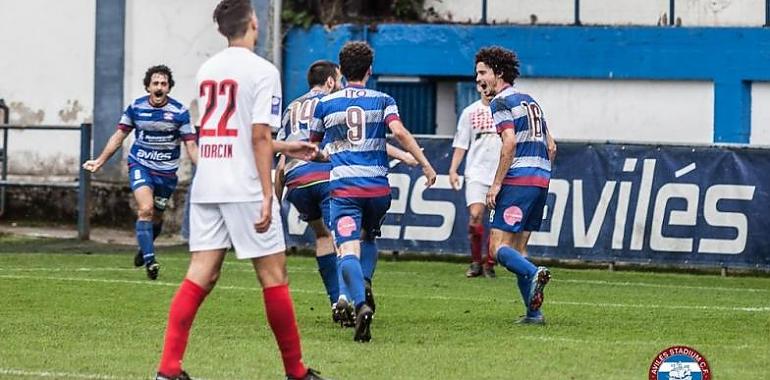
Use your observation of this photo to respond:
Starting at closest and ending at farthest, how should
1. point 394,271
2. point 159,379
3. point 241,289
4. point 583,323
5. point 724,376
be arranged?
point 159,379
point 724,376
point 583,323
point 241,289
point 394,271

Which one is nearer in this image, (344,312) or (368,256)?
(344,312)

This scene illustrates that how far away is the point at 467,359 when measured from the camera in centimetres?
1078

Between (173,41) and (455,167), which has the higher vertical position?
(173,41)

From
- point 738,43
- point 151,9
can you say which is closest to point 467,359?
point 738,43

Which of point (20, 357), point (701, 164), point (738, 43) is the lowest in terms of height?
point (20, 357)

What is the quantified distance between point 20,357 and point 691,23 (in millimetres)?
15069

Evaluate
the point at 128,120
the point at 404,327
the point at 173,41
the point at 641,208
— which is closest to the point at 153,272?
the point at 128,120

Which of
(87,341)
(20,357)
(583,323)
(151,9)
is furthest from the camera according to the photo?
(151,9)

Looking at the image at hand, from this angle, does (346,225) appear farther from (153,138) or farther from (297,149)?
(153,138)

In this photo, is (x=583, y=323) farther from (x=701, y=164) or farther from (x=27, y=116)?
(x=27, y=116)

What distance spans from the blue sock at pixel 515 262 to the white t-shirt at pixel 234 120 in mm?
3894

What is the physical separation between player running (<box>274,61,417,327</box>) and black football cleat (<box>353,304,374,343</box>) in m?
1.63

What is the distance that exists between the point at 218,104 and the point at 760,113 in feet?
50.8

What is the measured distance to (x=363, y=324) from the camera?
38.2ft
